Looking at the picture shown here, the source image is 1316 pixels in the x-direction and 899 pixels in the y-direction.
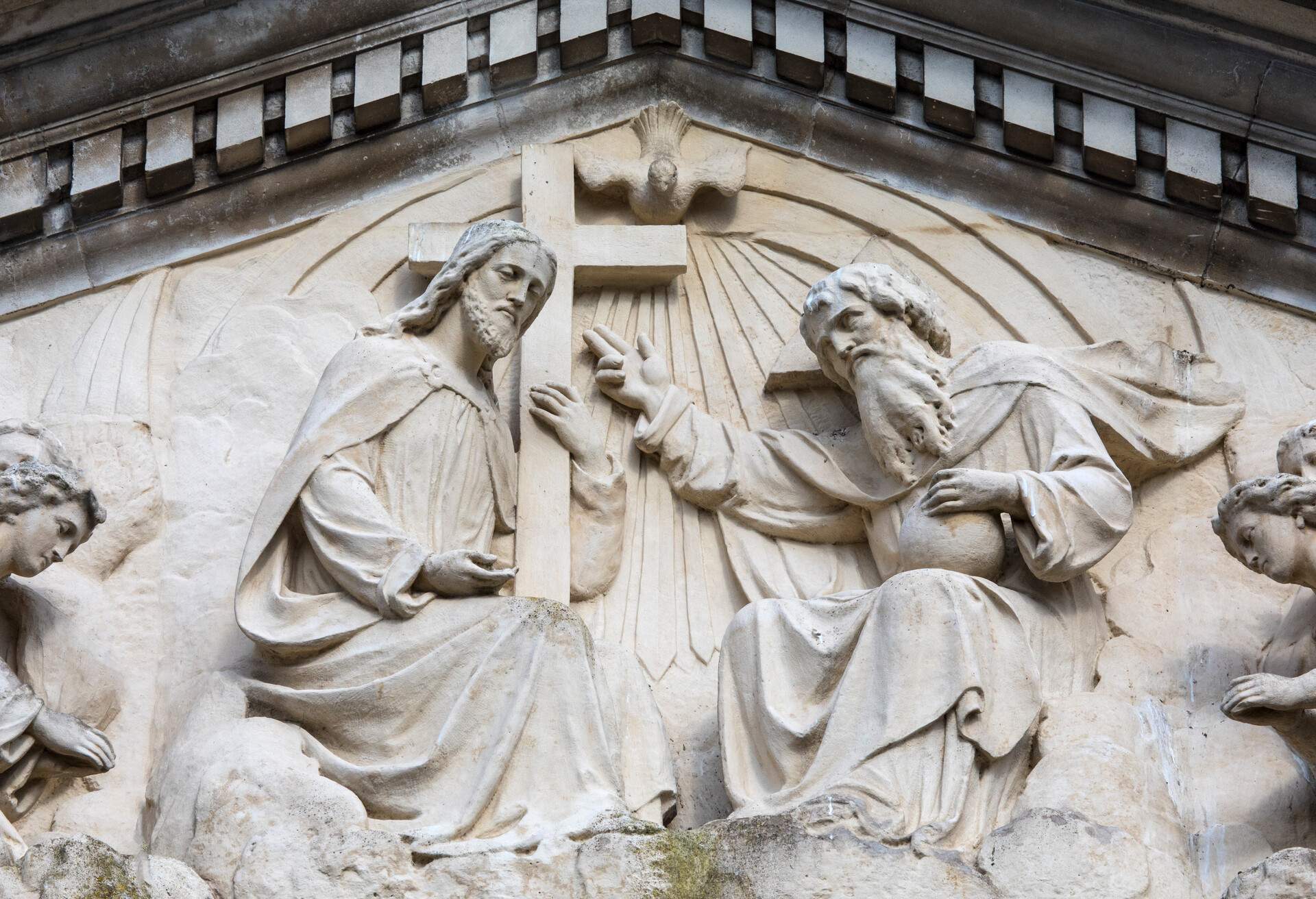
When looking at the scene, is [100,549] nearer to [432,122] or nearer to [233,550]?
[233,550]

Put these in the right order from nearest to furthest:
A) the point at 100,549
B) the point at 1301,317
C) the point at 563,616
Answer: the point at 563,616 → the point at 100,549 → the point at 1301,317

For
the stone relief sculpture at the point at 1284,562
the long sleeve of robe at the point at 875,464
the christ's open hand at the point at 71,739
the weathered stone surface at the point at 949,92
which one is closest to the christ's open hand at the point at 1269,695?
the stone relief sculpture at the point at 1284,562

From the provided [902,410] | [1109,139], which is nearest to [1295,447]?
[902,410]

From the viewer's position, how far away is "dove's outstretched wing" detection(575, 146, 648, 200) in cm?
920

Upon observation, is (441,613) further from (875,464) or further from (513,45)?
(513,45)

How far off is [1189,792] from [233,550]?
2.85m

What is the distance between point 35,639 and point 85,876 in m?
1.35

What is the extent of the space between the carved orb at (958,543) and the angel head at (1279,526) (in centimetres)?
67

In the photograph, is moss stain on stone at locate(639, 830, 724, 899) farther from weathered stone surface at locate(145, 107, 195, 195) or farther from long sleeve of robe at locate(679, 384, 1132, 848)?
weathered stone surface at locate(145, 107, 195, 195)

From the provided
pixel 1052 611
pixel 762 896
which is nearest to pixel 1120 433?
pixel 1052 611

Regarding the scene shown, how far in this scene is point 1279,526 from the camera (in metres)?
7.69

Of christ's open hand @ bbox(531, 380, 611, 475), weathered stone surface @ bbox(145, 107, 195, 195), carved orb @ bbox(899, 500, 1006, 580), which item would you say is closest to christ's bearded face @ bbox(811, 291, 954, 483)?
carved orb @ bbox(899, 500, 1006, 580)

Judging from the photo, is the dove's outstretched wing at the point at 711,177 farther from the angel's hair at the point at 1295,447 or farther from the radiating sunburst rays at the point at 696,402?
the angel's hair at the point at 1295,447

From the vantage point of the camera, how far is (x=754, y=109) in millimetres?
9422
